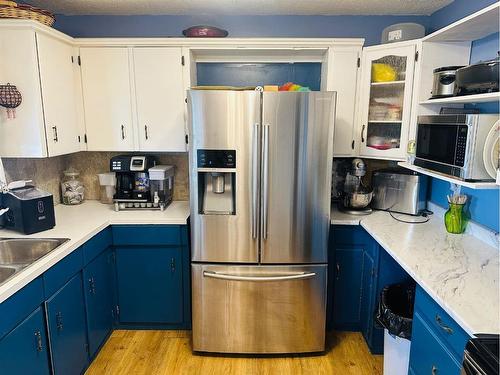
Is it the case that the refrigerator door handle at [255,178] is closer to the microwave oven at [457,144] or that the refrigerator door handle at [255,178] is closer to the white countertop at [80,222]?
the white countertop at [80,222]

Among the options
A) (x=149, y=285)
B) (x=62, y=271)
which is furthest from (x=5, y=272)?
(x=149, y=285)

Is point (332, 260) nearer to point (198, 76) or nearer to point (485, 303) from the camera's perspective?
point (485, 303)

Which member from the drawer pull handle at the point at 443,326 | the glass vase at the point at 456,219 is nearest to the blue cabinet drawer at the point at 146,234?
the drawer pull handle at the point at 443,326

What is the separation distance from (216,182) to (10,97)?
131 centimetres

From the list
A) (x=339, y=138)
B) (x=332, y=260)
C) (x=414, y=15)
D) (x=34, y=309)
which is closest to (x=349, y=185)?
(x=339, y=138)

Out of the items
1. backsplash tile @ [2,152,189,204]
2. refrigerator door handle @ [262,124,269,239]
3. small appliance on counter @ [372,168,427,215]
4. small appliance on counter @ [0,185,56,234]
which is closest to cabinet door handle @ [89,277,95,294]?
small appliance on counter @ [0,185,56,234]

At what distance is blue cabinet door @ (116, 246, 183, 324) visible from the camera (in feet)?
8.18

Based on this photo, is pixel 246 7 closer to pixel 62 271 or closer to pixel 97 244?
pixel 97 244

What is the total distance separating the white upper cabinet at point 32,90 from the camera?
2061mm

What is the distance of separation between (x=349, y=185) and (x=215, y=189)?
1110 millimetres

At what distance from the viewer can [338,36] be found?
9.00 feet

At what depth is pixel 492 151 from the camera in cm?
161

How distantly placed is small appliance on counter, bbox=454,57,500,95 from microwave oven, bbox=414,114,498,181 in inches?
5.6

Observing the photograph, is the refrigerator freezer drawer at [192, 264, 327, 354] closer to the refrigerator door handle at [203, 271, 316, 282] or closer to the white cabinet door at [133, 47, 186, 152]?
the refrigerator door handle at [203, 271, 316, 282]
